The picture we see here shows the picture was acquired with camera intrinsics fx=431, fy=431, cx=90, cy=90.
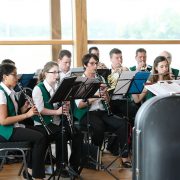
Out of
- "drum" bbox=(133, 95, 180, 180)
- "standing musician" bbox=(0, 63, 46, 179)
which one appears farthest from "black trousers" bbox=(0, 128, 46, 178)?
"drum" bbox=(133, 95, 180, 180)

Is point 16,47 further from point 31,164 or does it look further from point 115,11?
point 31,164

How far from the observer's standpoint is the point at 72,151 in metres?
4.54

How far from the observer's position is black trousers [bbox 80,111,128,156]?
495cm

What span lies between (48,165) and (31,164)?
2.40ft

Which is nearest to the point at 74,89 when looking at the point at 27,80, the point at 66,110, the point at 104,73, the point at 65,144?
the point at 66,110

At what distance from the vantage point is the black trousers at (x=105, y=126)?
4.95 meters

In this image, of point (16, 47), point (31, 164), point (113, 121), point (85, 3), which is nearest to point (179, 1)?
point (85, 3)

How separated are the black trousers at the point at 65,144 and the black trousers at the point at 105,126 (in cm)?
43

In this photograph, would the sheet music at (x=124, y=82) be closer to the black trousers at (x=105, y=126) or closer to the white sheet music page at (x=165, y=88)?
the black trousers at (x=105, y=126)

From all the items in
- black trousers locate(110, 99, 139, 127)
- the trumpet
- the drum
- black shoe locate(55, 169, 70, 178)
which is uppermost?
the drum

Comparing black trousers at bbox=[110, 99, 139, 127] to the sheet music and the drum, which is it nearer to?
the sheet music

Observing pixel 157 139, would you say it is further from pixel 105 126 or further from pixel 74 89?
pixel 105 126

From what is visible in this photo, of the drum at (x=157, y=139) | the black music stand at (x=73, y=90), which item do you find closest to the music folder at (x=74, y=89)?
the black music stand at (x=73, y=90)

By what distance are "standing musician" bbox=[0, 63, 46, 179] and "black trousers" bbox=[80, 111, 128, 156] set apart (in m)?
0.94
